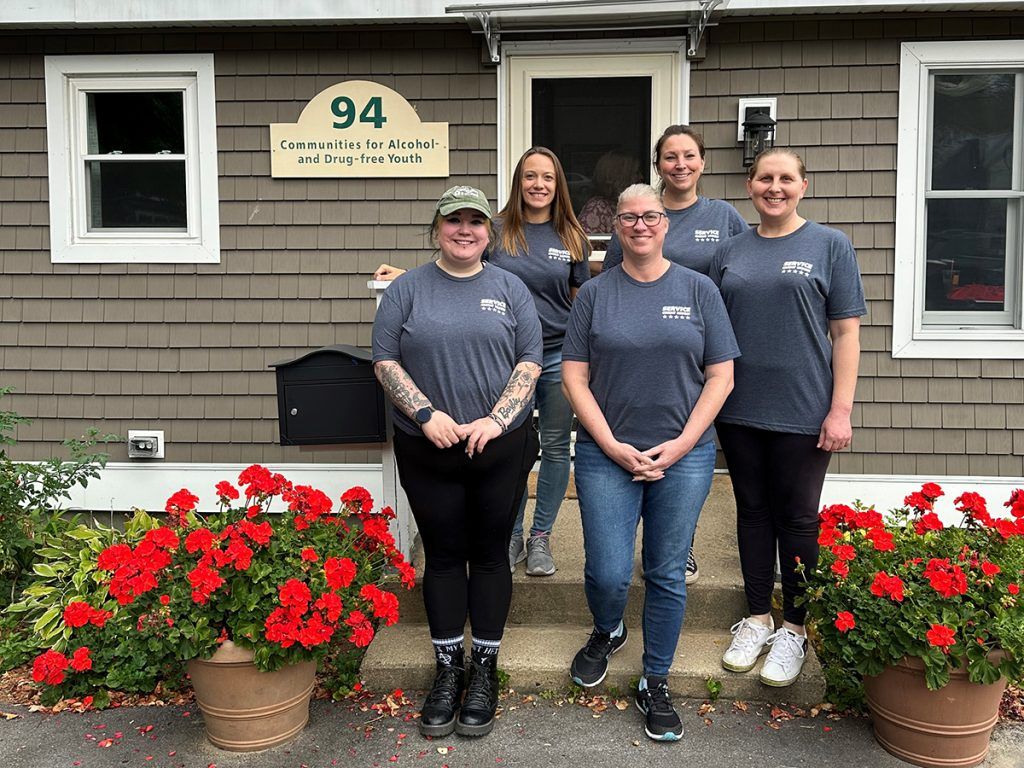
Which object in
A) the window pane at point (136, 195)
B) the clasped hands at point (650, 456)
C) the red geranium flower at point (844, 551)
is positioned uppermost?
the window pane at point (136, 195)

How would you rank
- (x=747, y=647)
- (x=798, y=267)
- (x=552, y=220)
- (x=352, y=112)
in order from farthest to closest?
(x=352, y=112) < (x=552, y=220) < (x=747, y=647) < (x=798, y=267)

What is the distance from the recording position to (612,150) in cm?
458

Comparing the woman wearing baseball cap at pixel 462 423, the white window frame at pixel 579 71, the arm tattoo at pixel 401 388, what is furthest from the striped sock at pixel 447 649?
the white window frame at pixel 579 71

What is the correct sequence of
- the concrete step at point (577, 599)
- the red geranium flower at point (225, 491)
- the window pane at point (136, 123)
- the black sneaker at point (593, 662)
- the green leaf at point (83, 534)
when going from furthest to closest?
the window pane at point (136, 123) → the green leaf at point (83, 534) → the concrete step at point (577, 599) → the red geranium flower at point (225, 491) → the black sneaker at point (593, 662)

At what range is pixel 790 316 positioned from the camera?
2.64 metres

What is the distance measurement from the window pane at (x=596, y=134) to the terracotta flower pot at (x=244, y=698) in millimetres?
2819

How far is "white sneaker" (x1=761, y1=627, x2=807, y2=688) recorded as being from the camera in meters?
2.81

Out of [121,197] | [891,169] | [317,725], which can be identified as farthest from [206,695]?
[891,169]

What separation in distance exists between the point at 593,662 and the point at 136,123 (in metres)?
3.64

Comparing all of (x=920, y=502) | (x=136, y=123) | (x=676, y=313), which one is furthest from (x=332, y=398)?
(x=136, y=123)

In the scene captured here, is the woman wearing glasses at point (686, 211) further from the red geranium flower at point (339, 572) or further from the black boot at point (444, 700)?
the black boot at point (444, 700)

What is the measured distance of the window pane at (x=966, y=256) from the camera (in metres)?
4.41

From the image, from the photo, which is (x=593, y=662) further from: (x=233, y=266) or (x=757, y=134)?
(x=233, y=266)

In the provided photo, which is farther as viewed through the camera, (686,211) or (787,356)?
(686,211)
